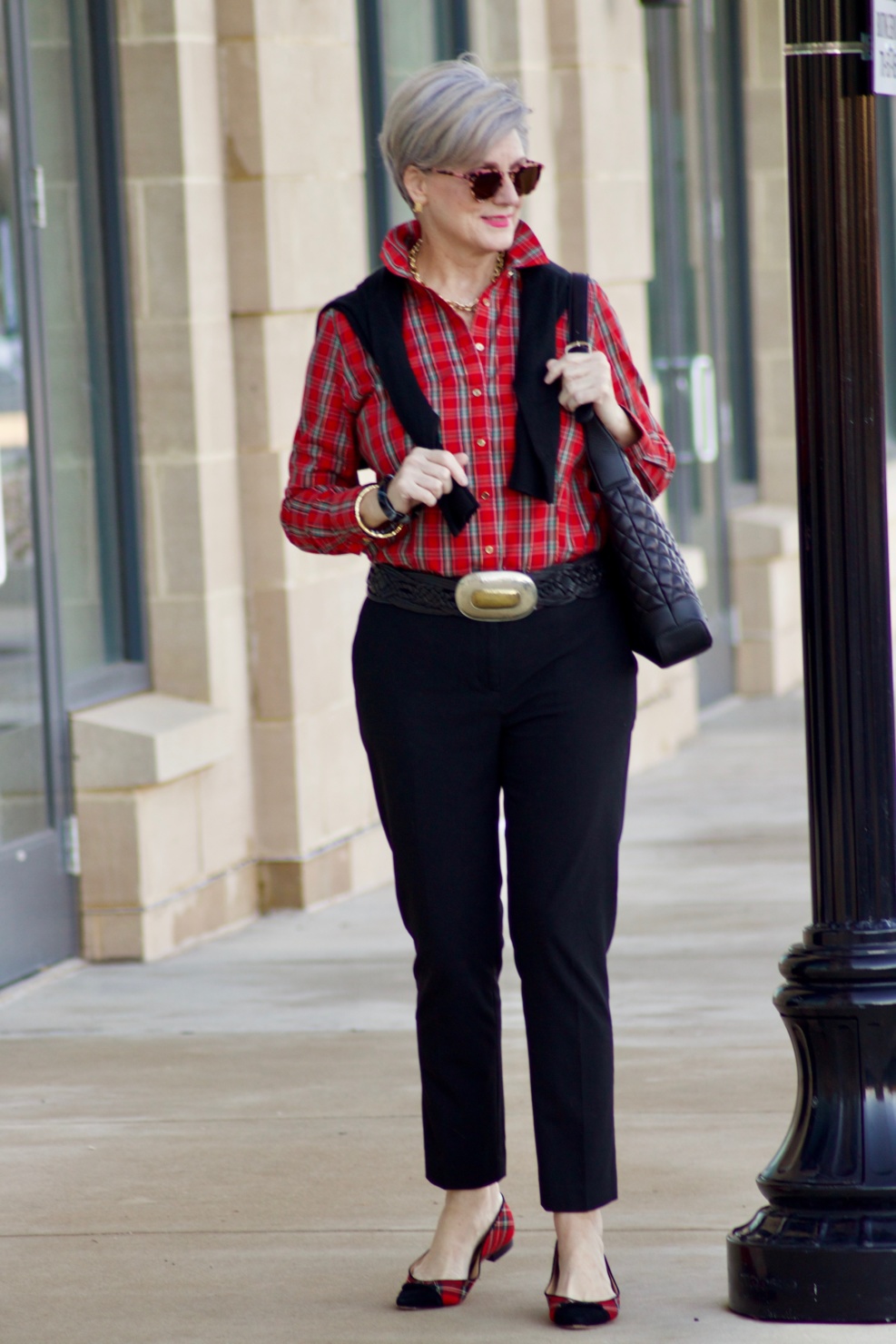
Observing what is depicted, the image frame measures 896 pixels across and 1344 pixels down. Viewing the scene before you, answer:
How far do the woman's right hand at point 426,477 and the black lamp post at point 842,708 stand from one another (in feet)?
1.92

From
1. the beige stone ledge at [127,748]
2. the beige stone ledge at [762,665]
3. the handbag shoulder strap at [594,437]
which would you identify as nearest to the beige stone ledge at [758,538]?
the beige stone ledge at [762,665]

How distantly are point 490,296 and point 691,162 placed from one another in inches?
330

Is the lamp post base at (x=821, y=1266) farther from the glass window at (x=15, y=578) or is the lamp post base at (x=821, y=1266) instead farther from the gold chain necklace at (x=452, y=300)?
the glass window at (x=15, y=578)

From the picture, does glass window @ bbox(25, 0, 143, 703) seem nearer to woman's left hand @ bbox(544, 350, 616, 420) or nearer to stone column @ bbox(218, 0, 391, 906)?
stone column @ bbox(218, 0, 391, 906)

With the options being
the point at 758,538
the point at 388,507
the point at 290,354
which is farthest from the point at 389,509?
the point at 758,538

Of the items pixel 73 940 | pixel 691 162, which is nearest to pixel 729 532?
pixel 691 162

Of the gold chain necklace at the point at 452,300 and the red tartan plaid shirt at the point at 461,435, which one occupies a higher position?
the gold chain necklace at the point at 452,300

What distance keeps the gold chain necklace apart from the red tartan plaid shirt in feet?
0.04

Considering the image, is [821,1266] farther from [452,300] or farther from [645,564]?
[452,300]

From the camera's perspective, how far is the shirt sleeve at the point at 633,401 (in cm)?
373

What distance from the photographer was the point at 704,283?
1187 cm

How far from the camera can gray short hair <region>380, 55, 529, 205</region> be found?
3576mm

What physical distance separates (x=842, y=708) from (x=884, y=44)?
1057 mm

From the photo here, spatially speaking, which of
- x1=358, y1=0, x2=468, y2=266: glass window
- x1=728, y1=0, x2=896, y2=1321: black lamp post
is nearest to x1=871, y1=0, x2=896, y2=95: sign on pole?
x1=728, y1=0, x2=896, y2=1321: black lamp post
